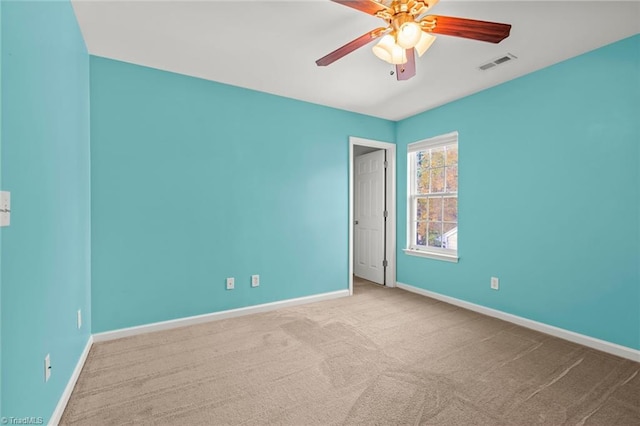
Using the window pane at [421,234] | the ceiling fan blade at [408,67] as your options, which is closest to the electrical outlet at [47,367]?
the ceiling fan blade at [408,67]

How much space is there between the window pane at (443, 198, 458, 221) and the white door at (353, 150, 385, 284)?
980 mm

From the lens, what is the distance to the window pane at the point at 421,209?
14.0 ft

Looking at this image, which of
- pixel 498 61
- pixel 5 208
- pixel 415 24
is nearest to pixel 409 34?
pixel 415 24

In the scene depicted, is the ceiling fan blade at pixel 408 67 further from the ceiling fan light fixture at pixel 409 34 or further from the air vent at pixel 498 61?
the air vent at pixel 498 61

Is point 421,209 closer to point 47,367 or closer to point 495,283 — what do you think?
point 495,283

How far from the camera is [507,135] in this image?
324cm

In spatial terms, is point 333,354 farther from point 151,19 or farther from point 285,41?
point 151,19

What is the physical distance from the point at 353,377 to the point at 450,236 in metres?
2.48

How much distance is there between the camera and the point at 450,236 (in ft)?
13.0

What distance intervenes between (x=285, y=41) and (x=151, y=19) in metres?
0.98

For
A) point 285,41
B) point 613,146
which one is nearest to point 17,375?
point 285,41

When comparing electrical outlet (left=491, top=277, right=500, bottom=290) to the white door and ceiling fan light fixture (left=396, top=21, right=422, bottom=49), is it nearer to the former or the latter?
the white door

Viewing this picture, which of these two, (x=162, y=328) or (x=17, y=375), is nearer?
(x=17, y=375)

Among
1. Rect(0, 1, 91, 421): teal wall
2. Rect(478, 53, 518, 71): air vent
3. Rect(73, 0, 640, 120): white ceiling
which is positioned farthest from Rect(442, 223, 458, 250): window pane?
Rect(0, 1, 91, 421): teal wall
